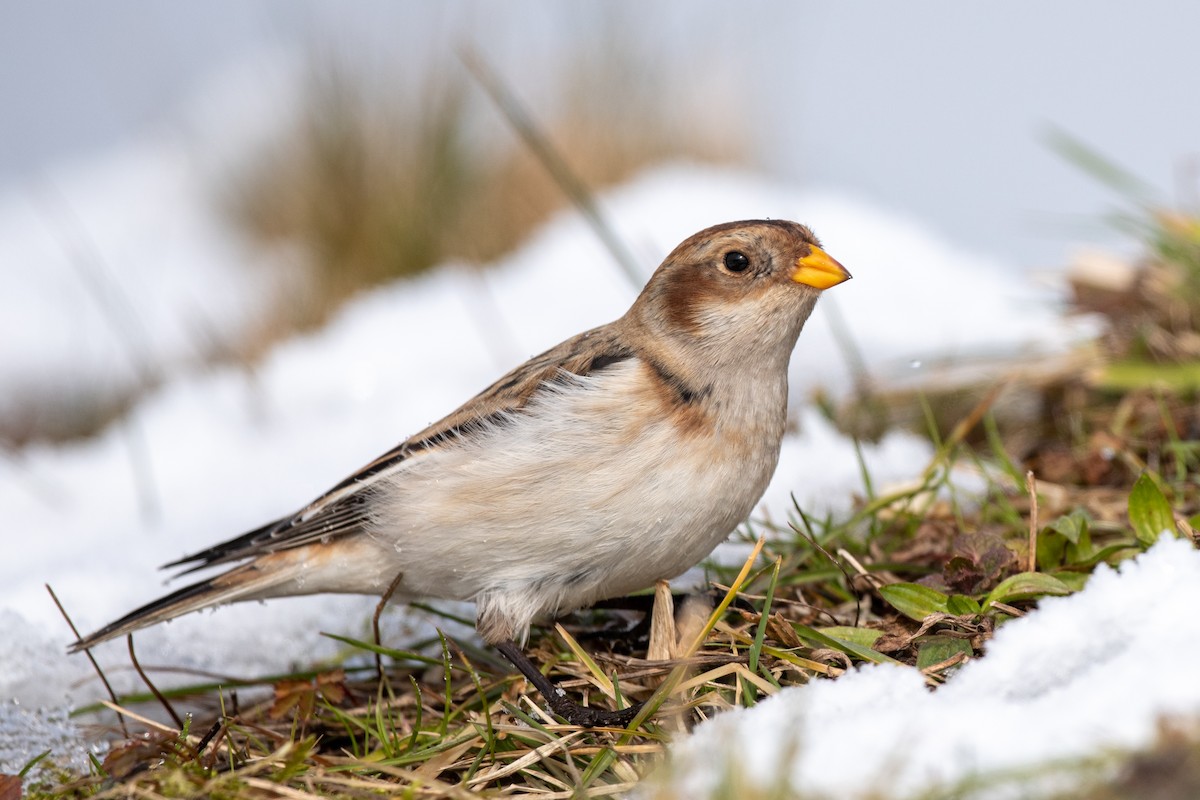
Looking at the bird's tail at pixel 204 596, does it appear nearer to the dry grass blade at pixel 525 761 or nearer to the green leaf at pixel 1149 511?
the dry grass blade at pixel 525 761

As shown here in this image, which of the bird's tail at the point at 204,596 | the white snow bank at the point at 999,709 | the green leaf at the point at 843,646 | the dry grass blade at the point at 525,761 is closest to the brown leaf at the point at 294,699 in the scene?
the bird's tail at the point at 204,596

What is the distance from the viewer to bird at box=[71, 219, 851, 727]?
275cm

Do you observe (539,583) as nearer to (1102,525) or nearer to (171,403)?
(1102,525)

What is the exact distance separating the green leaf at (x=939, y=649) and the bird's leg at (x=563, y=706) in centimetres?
61

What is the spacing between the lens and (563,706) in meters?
2.73

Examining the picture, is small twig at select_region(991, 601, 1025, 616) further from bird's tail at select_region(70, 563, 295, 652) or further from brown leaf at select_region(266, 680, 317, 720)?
bird's tail at select_region(70, 563, 295, 652)

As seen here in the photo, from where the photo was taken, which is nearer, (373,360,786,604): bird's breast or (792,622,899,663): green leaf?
(792,622,899,663): green leaf

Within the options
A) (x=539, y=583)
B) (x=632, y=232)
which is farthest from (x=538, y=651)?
(x=632, y=232)

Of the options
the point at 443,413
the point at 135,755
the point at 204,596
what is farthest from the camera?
the point at 443,413

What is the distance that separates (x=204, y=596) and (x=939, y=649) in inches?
72.7

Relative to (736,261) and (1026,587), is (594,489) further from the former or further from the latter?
(1026,587)

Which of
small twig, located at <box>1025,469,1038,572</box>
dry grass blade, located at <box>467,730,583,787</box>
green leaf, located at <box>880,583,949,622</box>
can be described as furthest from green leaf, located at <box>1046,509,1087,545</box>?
dry grass blade, located at <box>467,730,583,787</box>

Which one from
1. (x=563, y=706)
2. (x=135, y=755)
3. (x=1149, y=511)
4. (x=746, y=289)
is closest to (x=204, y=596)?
(x=135, y=755)

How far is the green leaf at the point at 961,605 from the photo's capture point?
2.66 meters
